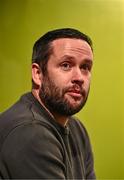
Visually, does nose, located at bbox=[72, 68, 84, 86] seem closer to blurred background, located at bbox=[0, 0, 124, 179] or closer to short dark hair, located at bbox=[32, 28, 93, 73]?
short dark hair, located at bbox=[32, 28, 93, 73]

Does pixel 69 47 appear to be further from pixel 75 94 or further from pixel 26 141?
pixel 26 141

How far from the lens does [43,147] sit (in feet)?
2.84

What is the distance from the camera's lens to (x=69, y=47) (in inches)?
41.7

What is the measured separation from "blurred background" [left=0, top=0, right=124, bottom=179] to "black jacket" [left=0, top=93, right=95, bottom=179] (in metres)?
0.95

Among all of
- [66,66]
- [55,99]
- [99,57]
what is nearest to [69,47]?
[66,66]

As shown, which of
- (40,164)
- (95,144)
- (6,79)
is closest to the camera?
(40,164)

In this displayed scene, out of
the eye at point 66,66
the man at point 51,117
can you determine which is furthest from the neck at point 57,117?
the eye at point 66,66

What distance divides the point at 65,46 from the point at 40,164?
396mm

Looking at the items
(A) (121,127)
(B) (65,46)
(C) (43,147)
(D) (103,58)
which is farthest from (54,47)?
(A) (121,127)

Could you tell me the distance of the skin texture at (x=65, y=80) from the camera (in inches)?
41.3

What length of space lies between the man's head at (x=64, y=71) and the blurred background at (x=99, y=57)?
33.0 inches

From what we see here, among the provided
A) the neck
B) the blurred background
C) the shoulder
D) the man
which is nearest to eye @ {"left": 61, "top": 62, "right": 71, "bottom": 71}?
the man

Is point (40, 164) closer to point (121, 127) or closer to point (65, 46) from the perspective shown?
point (65, 46)

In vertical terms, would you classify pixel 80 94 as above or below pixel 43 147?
above
